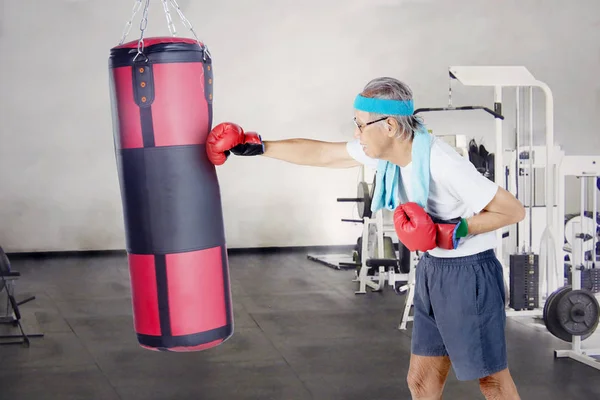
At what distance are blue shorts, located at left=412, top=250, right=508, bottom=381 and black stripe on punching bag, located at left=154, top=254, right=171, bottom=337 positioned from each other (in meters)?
0.90

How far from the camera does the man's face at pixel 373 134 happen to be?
2326 mm

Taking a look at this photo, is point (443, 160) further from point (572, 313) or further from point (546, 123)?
point (546, 123)

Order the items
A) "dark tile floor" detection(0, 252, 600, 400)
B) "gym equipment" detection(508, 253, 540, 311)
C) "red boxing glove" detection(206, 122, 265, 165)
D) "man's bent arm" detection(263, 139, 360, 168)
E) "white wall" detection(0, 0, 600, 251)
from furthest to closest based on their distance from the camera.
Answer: "white wall" detection(0, 0, 600, 251) < "gym equipment" detection(508, 253, 540, 311) < "dark tile floor" detection(0, 252, 600, 400) < "man's bent arm" detection(263, 139, 360, 168) < "red boxing glove" detection(206, 122, 265, 165)

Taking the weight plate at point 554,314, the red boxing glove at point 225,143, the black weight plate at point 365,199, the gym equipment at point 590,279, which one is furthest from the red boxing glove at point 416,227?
the black weight plate at point 365,199

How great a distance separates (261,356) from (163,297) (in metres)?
1.99

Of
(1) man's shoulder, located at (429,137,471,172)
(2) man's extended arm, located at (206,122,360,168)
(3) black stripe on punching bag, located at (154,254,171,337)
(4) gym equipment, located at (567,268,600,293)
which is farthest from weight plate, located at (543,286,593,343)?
(3) black stripe on punching bag, located at (154,254,171,337)

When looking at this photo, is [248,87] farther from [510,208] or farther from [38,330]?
[510,208]

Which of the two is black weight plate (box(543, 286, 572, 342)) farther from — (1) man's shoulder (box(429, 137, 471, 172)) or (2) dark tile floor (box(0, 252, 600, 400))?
(1) man's shoulder (box(429, 137, 471, 172))

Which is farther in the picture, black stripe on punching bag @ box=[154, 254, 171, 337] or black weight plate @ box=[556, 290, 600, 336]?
black weight plate @ box=[556, 290, 600, 336]

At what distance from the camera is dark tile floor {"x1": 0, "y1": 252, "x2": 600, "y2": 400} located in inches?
149

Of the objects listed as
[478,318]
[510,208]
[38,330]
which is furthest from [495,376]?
[38,330]

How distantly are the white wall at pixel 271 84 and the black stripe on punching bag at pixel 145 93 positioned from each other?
Result: 6.02 m

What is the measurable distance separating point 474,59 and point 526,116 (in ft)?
3.03

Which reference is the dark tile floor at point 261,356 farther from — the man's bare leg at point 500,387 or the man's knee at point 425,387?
the man's bare leg at point 500,387
